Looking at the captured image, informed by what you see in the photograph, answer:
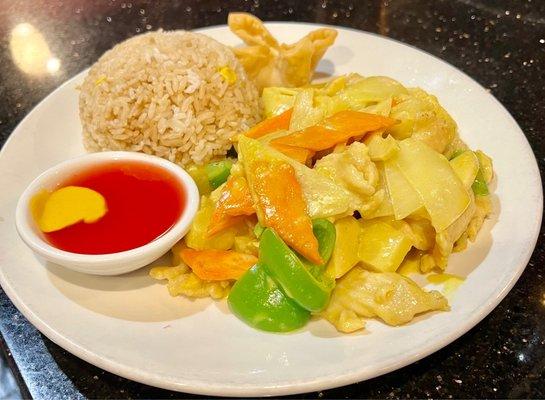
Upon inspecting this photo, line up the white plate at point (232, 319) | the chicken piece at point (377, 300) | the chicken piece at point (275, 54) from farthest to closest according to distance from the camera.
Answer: the chicken piece at point (275, 54) → the chicken piece at point (377, 300) → the white plate at point (232, 319)

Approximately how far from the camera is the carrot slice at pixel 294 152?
1964mm

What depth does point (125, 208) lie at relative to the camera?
200 centimetres

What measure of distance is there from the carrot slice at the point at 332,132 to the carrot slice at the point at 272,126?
0.19m

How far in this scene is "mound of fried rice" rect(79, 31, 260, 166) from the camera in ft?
7.53

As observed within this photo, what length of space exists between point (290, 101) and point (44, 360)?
4.26 ft

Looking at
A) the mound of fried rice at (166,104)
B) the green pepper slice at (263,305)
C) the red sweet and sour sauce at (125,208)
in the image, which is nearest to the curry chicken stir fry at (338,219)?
the green pepper slice at (263,305)

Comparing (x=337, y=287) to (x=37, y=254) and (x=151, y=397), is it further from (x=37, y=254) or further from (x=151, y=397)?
(x=37, y=254)

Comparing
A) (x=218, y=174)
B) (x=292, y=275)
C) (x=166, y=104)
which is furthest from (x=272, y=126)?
(x=292, y=275)

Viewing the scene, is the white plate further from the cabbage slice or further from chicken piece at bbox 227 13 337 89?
chicken piece at bbox 227 13 337 89

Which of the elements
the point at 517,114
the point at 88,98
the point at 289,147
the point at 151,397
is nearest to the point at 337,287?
the point at 289,147

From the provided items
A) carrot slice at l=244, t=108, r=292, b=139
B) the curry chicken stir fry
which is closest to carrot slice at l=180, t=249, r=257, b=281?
the curry chicken stir fry

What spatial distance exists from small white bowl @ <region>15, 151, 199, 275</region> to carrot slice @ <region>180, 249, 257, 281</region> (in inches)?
3.6

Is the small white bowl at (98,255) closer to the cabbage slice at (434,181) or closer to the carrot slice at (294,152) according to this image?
the carrot slice at (294,152)

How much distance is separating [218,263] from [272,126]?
23.1 inches
